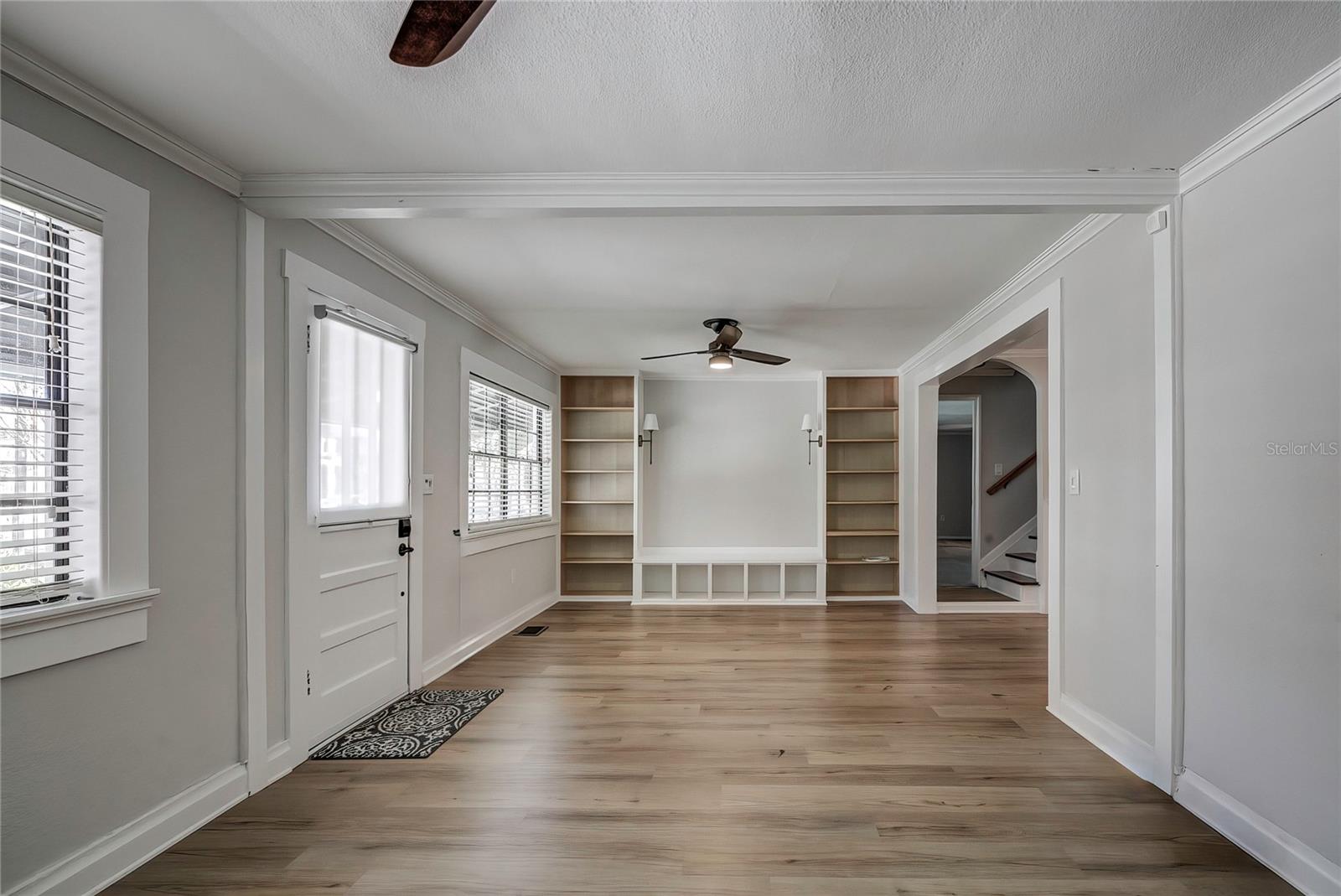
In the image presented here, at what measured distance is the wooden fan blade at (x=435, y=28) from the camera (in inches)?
53.4

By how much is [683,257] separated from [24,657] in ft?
9.59

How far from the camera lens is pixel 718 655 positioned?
16.0 feet

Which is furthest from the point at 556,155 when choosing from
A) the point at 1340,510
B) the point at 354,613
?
the point at 1340,510

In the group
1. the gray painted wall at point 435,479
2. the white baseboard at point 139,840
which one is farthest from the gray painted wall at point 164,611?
the gray painted wall at point 435,479

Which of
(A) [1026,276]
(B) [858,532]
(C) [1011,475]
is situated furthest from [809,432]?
(A) [1026,276]

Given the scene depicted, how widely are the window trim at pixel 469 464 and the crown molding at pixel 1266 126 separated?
4000 mm

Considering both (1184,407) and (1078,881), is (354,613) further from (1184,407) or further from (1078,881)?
(1184,407)

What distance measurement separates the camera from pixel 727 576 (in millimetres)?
7359

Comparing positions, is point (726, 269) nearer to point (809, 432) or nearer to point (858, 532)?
point (809, 432)

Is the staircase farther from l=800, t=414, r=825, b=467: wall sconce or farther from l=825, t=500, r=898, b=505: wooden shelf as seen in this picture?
l=800, t=414, r=825, b=467: wall sconce

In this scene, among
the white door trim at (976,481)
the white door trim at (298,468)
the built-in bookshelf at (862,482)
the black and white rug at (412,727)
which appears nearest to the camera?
the white door trim at (298,468)

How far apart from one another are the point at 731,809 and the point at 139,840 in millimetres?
1948

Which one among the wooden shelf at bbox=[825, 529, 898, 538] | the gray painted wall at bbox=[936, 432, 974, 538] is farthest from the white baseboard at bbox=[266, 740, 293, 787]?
the gray painted wall at bbox=[936, 432, 974, 538]

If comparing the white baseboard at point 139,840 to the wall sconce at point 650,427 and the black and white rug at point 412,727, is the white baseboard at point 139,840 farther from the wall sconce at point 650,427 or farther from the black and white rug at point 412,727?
the wall sconce at point 650,427
